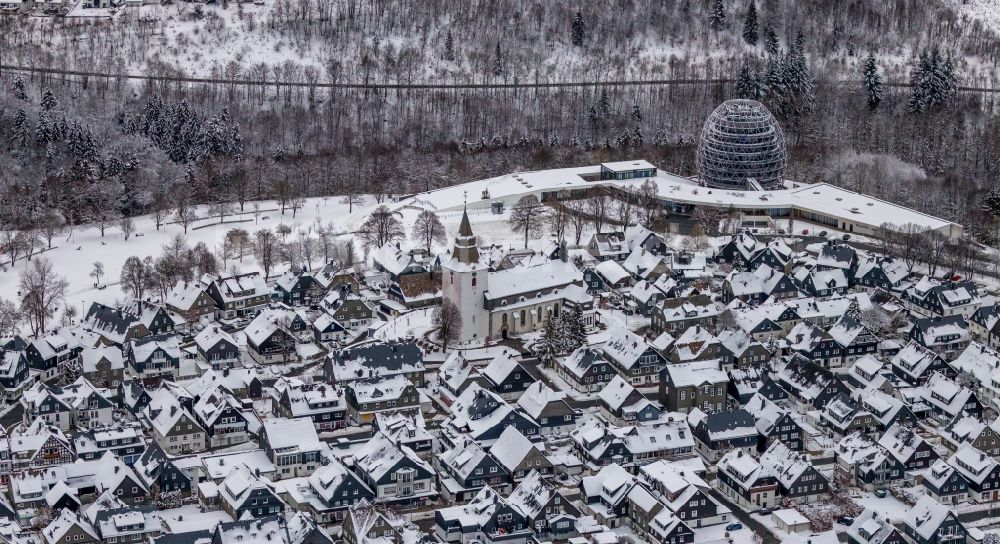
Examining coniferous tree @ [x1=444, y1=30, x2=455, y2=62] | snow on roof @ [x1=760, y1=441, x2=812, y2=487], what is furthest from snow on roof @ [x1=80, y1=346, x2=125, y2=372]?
coniferous tree @ [x1=444, y1=30, x2=455, y2=62]

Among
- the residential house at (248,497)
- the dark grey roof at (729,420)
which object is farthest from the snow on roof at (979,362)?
the residential house at (248,497)

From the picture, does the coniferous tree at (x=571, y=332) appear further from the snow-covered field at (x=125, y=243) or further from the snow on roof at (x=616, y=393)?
the snow-covered field at (x=125, y=243)

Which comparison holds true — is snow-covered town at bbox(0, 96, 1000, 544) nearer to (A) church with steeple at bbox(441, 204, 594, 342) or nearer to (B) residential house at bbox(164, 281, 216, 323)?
(A) church with steeple at bbox(441, 204, 594, 342)

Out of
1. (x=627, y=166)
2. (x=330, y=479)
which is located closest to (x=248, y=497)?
(x=330, y=479)

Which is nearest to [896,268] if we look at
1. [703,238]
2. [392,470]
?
[703,238]

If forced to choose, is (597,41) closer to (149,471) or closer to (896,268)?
(896,268)

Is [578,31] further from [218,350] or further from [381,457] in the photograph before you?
[381,457]

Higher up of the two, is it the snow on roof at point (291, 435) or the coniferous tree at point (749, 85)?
Result: the coniferous tree at point (749, 85)
